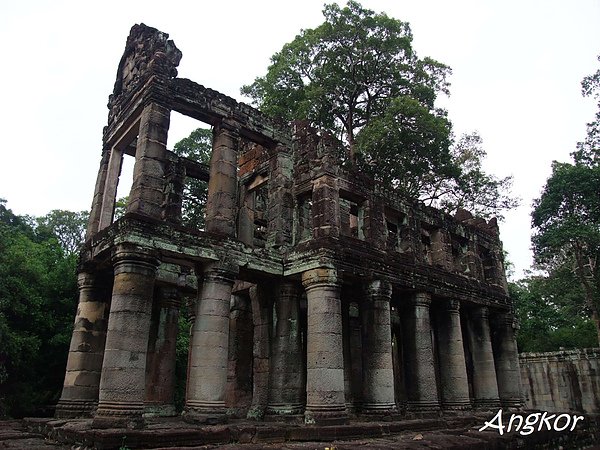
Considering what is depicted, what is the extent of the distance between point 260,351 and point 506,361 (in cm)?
1100

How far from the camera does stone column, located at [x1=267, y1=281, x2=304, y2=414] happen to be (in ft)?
40.6

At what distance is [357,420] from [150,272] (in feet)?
21.5

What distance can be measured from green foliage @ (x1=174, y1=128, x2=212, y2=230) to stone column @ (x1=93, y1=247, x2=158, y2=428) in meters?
14.8

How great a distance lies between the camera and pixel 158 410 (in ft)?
42.8

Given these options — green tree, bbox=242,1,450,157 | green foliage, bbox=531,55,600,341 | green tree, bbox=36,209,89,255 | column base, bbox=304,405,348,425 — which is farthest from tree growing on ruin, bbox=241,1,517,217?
green tree, bbox=36,209,89,255

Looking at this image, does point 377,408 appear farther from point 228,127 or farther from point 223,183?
point 228,127

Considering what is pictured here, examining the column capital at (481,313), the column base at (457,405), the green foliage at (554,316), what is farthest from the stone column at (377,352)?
the green foliage at (554,316)

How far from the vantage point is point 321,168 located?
44.5 feet

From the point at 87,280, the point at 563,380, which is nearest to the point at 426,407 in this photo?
the point at 87,280

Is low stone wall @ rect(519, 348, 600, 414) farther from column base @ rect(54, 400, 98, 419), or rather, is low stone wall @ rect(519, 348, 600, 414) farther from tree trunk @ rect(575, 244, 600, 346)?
column base @ rect(54, 400, 98, 419)

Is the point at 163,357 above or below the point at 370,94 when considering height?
below

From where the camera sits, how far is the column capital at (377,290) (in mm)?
13430

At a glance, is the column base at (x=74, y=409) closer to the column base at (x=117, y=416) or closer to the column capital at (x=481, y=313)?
the column base at (x=117, y=416)

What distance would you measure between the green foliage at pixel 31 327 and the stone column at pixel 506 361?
16504 millimetres
